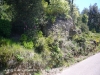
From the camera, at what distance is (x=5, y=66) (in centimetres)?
624

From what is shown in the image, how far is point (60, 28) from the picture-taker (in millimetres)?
12000

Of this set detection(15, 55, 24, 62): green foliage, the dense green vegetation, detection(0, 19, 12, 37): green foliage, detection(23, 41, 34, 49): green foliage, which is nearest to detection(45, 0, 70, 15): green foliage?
the dense green vegetation

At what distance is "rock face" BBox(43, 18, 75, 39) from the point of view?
34.9 ft

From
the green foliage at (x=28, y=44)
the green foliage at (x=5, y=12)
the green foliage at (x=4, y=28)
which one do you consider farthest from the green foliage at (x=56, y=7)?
the green foliage at (x=28, y=44)

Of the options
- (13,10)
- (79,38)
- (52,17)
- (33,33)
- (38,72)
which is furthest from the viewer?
(79,38)

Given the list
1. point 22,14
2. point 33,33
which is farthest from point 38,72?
point 22,14

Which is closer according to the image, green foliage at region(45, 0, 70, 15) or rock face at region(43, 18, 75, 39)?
rock face at region(43, 18, 75, 39)

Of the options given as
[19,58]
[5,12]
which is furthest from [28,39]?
[5,12]

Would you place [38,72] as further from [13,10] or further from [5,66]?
[13,10]

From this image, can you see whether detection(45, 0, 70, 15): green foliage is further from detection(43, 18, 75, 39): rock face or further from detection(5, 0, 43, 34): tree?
detection(5, 0, 43, 34): tree

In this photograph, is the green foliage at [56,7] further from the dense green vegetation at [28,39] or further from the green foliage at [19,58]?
the green foliage at [19,58]

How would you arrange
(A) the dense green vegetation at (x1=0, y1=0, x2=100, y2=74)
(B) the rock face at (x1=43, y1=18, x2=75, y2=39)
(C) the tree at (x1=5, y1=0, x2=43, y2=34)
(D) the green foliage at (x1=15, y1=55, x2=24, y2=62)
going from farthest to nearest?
(B) the rock face at (x1=43, y1=18, x2=75, y2=39)
(C) the tree at (x1=5, y1=0, x2=43, y2=34)
(A) the dense green vegetation at (x1=0, y1=0, x2=100, y2=74)
(D) the green foliage at (x1=15, y1=55, x2=24, y2=62)

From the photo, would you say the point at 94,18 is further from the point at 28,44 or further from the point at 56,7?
the point at 28,44

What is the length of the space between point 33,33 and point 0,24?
1880 millimetres
